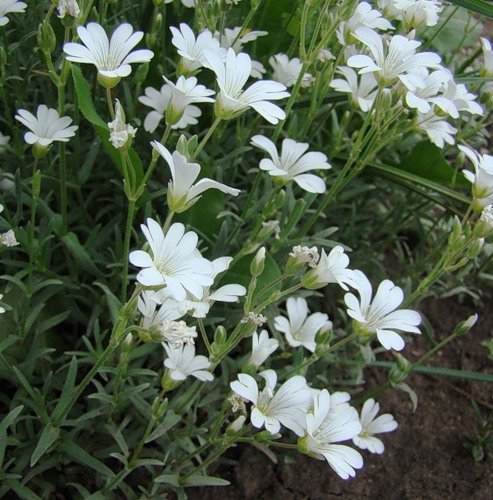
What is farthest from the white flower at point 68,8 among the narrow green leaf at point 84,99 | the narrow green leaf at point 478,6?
the narrow green leaf at point 478,6

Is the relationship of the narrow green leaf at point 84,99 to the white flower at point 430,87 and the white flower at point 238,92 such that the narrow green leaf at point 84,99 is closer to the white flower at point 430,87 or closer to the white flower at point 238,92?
the white flower at point 238,92

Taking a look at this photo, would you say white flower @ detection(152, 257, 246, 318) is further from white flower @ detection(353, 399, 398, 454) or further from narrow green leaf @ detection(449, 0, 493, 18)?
narrow green leaf @ detection(449, 0, 493, 18)

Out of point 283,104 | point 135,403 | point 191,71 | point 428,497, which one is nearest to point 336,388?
point 428,497

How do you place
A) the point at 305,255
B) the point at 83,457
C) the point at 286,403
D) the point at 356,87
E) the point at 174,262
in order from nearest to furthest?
the point at 174,262
the point at 305,255
the point at 286,403
the point at 83,457
the point at 356,87

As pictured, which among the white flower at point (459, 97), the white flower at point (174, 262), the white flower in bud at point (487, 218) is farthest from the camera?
the white flower at point (459, 97)

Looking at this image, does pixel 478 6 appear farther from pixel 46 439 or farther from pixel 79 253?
pixel 46 439

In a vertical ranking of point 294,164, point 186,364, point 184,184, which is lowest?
point 186,364

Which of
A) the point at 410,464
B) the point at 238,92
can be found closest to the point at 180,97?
the point at 238,92
